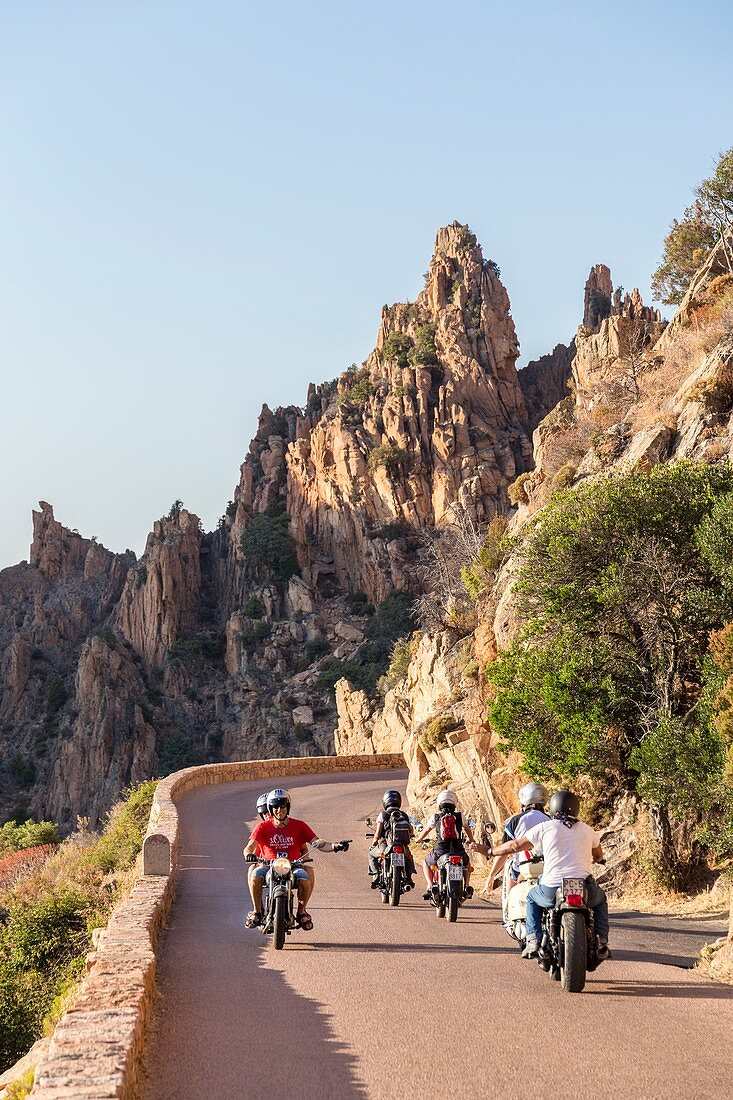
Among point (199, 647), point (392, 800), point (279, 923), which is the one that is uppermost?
point (199, 647)

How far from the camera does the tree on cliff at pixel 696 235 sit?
145 feet

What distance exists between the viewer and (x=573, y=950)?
8062 mm

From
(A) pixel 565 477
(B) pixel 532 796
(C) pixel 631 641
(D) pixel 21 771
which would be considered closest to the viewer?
(B) pixel 532 796

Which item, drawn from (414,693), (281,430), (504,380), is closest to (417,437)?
(504,380)

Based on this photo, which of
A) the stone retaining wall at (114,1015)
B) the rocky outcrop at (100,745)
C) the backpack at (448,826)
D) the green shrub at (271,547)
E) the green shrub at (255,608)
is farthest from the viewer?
the green shrub at (255,608)

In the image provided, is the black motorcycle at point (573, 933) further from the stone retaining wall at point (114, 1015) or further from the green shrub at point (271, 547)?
the green shrub at point (271, 547)

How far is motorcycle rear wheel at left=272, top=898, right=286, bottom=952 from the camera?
405 inches

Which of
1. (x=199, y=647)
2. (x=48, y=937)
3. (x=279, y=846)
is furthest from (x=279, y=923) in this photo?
(x=199, y=647)

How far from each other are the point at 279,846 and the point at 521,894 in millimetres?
2661

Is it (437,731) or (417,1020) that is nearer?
(417,1020)

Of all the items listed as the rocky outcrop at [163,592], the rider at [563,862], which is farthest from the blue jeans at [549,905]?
the rocky outcrop at [163,592]

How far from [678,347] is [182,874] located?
668 inches

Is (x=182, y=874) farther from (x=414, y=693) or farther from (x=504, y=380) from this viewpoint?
(x=504, y=380)

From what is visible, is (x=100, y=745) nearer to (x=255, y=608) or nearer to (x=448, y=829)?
(x=255, y=608)
